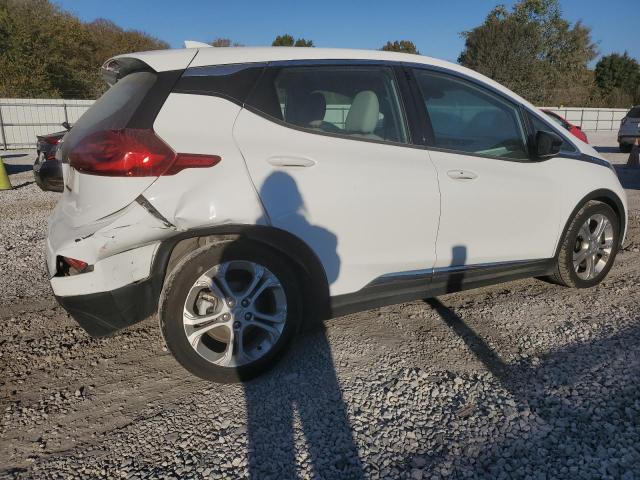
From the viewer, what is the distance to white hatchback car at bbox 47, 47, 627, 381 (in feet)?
7.97

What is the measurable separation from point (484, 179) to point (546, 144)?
60 cm

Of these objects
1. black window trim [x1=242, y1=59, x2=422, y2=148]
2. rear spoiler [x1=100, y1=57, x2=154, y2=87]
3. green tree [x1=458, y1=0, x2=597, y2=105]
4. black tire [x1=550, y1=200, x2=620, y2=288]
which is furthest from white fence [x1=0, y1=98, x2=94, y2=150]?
green tree [x1=458, y1=0, x2=597, y2=105]

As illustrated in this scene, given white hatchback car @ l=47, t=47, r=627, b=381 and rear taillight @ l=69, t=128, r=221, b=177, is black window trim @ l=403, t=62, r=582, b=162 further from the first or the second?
rear taillight @ l=69, t=128, r=221, b=177

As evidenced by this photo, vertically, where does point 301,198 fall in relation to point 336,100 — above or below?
below

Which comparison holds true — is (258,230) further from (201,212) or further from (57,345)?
(57,345)

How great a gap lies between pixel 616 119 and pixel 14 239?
122 feet

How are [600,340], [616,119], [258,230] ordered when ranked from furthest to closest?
1. [616,119]
2. [600,340]
3. [258,230]

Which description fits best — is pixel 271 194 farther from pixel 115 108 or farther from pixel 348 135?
pixel 115 108

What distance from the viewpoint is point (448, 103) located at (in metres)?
3.30

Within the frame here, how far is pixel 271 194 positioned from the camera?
102 inches

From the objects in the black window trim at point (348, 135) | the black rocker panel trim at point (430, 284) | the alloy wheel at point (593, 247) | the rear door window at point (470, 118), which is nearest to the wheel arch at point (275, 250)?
the black rocker panel trim at point (430, 284)

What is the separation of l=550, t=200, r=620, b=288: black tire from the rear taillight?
2.91 m

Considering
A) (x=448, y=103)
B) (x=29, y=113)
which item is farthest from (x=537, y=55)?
(x=448, y=103)

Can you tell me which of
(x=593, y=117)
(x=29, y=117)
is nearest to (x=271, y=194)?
(x=29, y=117)
